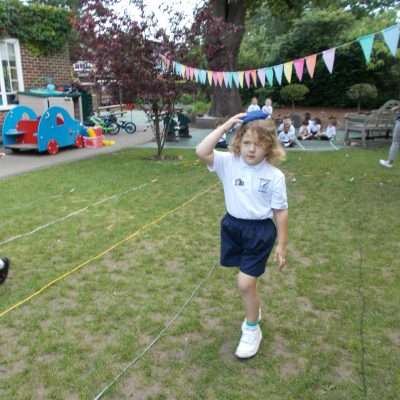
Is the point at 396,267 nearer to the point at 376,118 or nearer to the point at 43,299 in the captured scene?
the point at 43,299

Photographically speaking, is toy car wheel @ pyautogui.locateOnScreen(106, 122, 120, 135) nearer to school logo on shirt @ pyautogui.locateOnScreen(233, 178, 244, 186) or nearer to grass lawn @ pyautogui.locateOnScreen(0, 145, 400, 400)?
grass lawn @ pyautogui.locateOnScreen(0, 145, 400, 400)

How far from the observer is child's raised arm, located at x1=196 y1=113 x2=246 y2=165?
243 centimetres

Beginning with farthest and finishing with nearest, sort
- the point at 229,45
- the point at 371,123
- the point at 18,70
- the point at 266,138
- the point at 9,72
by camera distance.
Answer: the point at 229,45, the point at 18,70, the point at 9,72, the point at 371,123, the point at 266,138

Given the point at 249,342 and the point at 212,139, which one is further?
the point at 249,342

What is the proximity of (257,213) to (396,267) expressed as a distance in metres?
2.07

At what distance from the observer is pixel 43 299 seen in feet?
10.9

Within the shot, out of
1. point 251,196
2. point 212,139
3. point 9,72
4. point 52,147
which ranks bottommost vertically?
point 52,147

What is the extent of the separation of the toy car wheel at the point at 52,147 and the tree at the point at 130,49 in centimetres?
254

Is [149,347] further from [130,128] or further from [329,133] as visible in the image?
[130,128]

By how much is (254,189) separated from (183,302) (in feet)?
4.08

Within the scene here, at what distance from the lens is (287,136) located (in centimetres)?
1127

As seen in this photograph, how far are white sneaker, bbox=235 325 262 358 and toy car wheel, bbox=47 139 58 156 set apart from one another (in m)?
8.70

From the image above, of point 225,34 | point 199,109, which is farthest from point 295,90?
point 225,34

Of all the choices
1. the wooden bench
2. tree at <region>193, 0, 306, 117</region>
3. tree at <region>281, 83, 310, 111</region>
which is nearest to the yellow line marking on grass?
tree at <region>193, 0, 306, 117</region>
